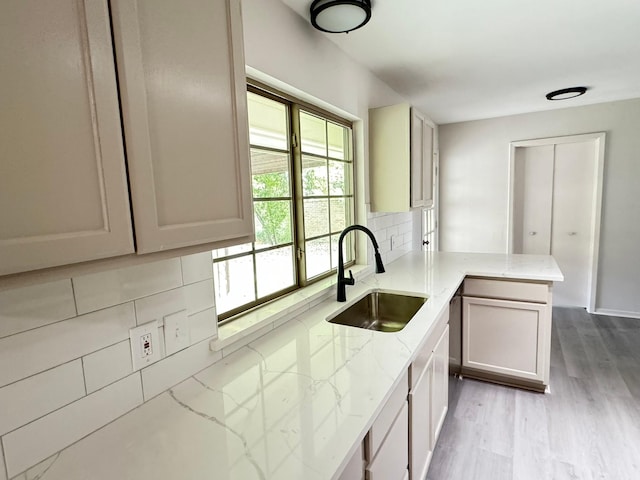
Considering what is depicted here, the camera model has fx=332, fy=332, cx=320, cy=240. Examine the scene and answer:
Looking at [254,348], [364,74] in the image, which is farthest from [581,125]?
[254,348]

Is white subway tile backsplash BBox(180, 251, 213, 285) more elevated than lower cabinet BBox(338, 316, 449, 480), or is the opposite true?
white subway tile backsplash BBox(180, 251, 213, 285)

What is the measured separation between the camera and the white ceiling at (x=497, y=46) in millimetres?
1702

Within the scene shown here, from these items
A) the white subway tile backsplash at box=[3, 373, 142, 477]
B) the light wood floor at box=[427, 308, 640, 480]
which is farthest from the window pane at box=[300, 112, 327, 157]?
the light wood floor at box=[427, 308, 640, 480]

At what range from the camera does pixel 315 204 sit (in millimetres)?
1962

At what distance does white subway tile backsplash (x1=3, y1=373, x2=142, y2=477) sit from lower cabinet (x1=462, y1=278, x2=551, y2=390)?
223 centimetres

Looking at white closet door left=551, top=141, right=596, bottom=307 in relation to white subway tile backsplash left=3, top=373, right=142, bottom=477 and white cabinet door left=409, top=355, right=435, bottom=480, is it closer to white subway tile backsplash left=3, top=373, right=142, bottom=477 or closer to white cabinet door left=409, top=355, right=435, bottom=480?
white cabinet door left=409, top=355, right=435, bottom=480

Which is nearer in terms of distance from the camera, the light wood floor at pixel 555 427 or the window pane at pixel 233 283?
the window pane at pixel 233 283

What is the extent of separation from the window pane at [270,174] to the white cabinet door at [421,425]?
1072 mm

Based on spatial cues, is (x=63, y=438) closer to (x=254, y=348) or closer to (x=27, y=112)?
(x=254, y=348)

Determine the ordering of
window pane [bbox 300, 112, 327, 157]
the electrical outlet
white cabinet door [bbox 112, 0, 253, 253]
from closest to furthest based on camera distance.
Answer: white cabinet door [bbox 112, 0, 253, 253], the electrical outlet, window pane [bbox 300, 112, 327, 157]

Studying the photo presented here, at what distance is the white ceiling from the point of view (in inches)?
67.0

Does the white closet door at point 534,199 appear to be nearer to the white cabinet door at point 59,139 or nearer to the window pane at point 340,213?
the window pane at point 340,213

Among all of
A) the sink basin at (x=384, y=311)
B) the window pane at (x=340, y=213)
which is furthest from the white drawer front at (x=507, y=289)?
the window pane at (x=340, y=213)

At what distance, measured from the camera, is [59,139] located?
0.55m
